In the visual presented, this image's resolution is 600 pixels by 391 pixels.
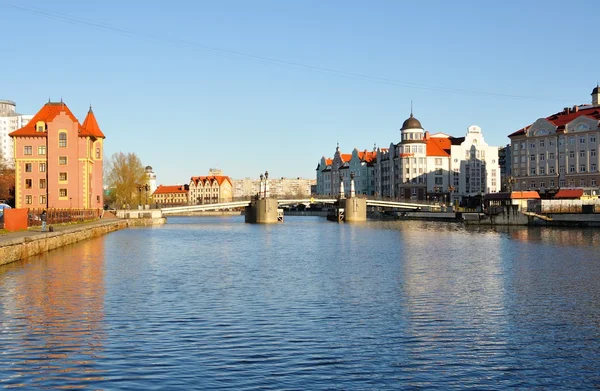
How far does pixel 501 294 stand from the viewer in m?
32.9

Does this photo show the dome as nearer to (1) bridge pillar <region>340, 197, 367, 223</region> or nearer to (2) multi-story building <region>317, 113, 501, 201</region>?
(2) multi-story building <region>317, 113, 501, 201</region>

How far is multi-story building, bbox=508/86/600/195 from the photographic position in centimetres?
13200

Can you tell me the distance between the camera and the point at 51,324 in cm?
2466

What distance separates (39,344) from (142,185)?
13667cm

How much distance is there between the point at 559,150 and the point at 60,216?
95892mm

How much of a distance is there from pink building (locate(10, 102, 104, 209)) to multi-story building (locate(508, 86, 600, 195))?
79062mm

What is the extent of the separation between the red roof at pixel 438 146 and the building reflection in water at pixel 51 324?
146 meters

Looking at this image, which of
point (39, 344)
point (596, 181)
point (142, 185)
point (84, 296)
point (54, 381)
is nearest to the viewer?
point (54, 381)

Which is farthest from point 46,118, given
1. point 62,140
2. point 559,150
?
point 559,150

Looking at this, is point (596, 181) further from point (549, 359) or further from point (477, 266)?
point (549, 359)

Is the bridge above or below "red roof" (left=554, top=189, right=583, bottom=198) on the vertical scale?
below

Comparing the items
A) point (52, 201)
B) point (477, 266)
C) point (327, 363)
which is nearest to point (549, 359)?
point (327, 363)

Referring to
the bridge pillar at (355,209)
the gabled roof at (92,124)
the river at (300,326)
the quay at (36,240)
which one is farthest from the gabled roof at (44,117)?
the bridge pillar at (355,209)

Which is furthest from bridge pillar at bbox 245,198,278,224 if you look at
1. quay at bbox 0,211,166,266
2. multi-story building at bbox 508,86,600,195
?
quay at bbox 0,211,166,266
